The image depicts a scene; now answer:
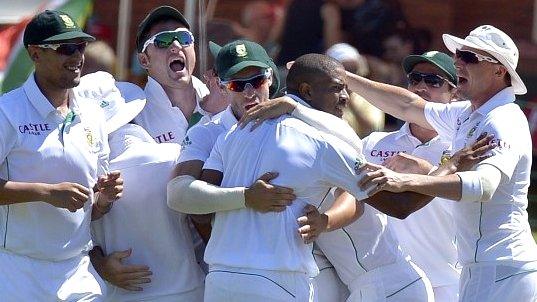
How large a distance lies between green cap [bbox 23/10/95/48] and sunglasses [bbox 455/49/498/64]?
1.71 metres

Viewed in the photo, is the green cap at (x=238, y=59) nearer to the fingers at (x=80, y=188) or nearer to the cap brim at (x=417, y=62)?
the fingers at (x=80, y=188)

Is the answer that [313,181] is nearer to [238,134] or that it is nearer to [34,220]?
[238,134]

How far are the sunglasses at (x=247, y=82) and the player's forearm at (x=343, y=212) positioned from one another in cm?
61

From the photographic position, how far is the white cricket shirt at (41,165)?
590cm

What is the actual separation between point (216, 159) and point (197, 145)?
21 cm

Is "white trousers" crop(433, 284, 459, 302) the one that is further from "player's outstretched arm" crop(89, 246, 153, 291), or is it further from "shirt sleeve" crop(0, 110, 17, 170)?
"shirt sleeve" crop(0, 110, 17, 170)

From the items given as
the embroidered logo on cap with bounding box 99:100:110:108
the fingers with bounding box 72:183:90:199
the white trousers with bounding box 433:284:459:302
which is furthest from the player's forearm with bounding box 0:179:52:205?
the white trousers with bounding box 433:284:459:302

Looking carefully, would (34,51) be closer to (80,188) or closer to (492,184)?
(80,188)

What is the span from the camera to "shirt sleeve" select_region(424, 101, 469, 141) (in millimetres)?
6598

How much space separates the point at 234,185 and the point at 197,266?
0.81 meters

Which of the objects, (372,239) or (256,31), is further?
(256,31)

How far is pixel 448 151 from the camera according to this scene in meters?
6.77

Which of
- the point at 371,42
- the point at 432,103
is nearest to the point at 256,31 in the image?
the point at 371,42

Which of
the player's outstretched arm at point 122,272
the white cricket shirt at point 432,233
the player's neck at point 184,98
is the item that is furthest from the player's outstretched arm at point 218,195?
the white cricket shirt at point 432,233
